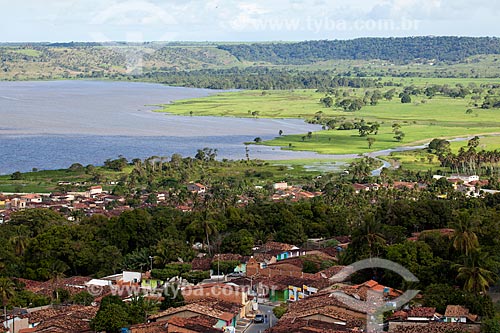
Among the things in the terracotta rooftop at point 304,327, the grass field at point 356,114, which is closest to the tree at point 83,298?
the terracotta rooftop at point 304,327

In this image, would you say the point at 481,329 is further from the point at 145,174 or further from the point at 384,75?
the point at 384,75

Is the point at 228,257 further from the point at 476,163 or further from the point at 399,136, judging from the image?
the point at 399,136

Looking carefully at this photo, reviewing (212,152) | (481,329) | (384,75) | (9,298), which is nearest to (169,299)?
(9,298)

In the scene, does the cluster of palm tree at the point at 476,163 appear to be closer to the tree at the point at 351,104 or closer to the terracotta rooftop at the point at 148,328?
the terracotta rooftop at the point at 148,328

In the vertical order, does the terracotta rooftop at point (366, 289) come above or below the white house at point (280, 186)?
above

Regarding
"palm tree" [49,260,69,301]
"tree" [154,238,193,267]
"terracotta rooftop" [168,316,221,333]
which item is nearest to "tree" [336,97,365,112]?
"tree" [154,238,193,267]
